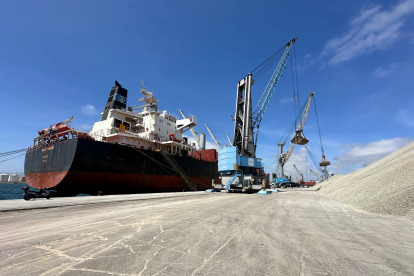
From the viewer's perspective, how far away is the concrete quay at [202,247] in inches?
117

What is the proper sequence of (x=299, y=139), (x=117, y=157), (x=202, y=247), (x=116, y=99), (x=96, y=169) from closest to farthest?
(x=202, y=247), (x=96, y=169), (x=117, y=157), (x=116, y=99), (x=299, y=139)

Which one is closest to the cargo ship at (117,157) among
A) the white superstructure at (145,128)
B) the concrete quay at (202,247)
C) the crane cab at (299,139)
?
the white superstructure at (145,128)

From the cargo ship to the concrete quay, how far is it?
1467cm

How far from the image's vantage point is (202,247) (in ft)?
12.9

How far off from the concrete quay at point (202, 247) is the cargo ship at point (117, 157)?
48.1ft

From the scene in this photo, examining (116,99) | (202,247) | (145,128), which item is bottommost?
(202,247)

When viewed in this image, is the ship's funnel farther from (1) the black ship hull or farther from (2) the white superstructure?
(1) the black ship hull

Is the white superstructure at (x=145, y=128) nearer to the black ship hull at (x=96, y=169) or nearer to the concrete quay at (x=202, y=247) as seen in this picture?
the black ship hull at (x=96, y=169)

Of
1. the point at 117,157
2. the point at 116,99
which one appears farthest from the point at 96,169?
the point at 116,99

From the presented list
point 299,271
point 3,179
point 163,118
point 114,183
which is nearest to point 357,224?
Result: point 299,271

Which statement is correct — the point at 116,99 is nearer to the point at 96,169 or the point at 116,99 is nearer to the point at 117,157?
the point at 117,157

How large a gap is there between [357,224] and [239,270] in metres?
5.29

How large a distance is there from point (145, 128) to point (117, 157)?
937 cm

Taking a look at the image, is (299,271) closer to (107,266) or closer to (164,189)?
(107,266)
